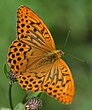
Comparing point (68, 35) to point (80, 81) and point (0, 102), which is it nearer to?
point (80, 81)

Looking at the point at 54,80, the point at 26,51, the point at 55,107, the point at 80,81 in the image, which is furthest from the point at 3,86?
the point at 54,80

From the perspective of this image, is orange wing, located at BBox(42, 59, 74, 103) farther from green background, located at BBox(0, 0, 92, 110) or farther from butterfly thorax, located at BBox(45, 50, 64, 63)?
green background, located at BBox(0, 0, 92, 110)

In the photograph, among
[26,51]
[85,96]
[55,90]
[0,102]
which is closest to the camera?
[55,90]

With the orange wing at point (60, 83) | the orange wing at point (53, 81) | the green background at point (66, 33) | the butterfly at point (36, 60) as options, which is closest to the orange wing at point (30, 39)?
the butterfly at point (36, 60)

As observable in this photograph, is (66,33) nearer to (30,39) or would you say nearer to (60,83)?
(30,39)

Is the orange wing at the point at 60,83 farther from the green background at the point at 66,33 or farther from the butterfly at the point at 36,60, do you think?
the green background at the point at 66,33

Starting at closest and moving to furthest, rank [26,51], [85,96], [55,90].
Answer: [55,90] < [26,51] < [85,96]

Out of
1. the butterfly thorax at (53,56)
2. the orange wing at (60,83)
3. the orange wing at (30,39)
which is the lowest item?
the orange wing at (60,83)
